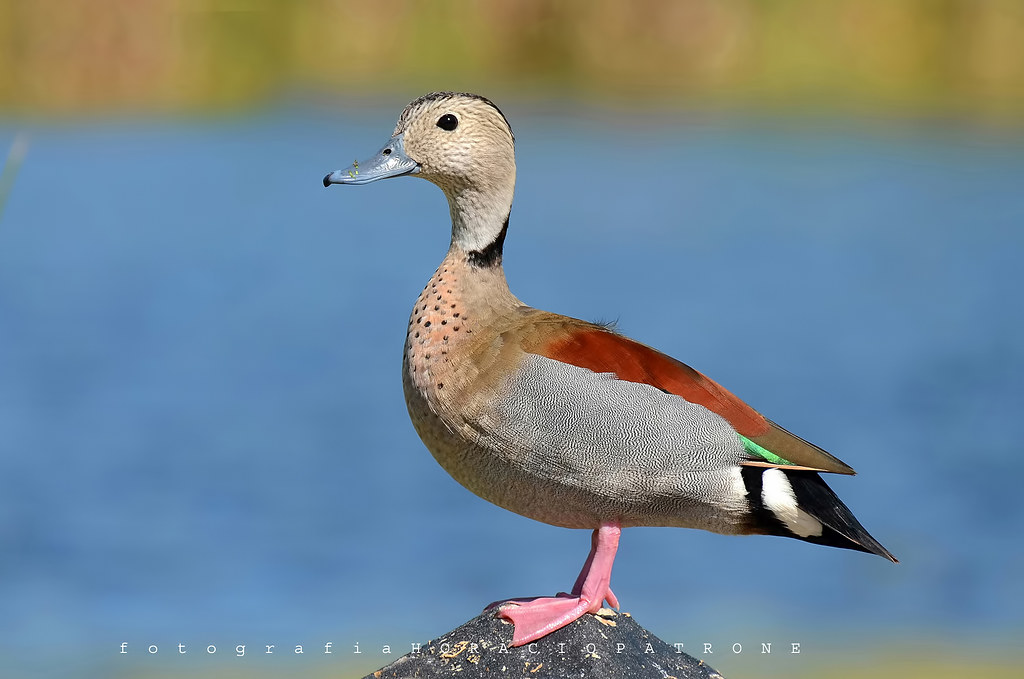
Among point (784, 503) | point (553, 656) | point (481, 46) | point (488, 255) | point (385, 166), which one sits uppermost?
point (481, 46)

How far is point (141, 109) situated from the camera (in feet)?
35.2

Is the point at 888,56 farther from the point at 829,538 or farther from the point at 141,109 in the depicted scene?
the point at 829,538

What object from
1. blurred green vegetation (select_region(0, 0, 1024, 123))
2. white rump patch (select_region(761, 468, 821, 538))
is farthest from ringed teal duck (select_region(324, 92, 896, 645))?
blurred green vegetation (select_region(0, 0, 1024, 123))

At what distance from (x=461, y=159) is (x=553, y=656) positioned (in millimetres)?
849

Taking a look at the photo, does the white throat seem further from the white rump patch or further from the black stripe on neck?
the white rump patch

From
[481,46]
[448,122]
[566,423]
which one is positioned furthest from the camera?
[481,46]

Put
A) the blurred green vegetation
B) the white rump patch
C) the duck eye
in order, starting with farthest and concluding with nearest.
→ 1. the blurred green vegetation
2. the duck eye
3. the white rump patch

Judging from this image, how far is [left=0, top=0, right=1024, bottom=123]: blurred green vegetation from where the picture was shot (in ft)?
28.5

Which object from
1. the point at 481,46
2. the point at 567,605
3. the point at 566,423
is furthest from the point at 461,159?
the point at 481,46

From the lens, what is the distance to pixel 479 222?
2.24m

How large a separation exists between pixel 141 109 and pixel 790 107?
6358 mm

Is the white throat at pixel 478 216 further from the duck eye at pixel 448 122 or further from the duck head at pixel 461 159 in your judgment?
the duck eye at pixel 448 122

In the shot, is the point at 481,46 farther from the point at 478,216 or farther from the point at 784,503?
the point at 784,503

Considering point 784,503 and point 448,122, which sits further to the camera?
point 448,122
